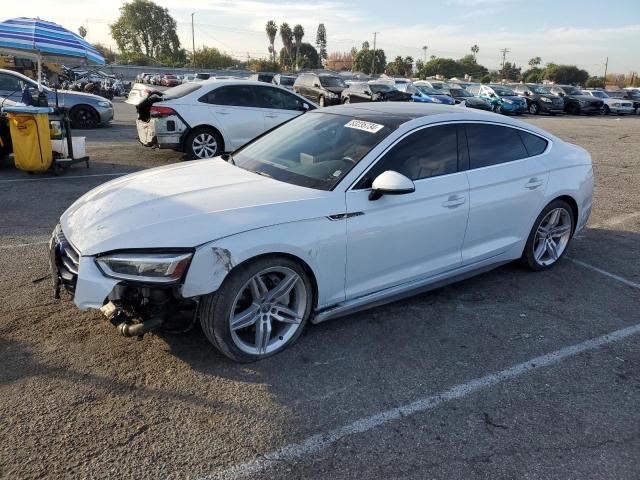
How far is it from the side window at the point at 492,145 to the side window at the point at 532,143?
0.06m

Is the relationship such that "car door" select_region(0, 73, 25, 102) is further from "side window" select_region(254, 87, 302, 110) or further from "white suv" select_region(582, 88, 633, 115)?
"white suv" select_region(582, 88, 633, 115)

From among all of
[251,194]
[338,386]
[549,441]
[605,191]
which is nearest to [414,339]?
[338,386]

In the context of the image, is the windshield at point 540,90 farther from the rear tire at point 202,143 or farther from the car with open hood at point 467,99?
the rear tire at point 202,143

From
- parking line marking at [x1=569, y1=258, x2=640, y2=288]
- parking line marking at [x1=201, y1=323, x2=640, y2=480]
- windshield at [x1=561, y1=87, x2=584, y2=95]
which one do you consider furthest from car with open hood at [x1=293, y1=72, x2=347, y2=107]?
parking line marking at [x1=201, y1=323, x2=640, y2=480]

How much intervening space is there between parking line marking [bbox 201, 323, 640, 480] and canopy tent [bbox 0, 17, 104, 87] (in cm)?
894

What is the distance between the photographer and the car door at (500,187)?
4086 mm

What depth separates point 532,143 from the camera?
4.67 metres

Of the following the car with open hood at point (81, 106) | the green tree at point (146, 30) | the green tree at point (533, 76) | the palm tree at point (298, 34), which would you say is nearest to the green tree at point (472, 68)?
the green tree at point (533, 76)

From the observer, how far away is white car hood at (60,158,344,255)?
291 centimetres

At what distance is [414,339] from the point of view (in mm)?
3611

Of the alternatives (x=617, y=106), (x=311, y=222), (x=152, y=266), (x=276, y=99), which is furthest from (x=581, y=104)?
(x=152, y=266)

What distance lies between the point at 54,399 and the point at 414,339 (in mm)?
2332

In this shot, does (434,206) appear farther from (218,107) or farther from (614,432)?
(218,107)

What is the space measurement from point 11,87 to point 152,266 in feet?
39.9
